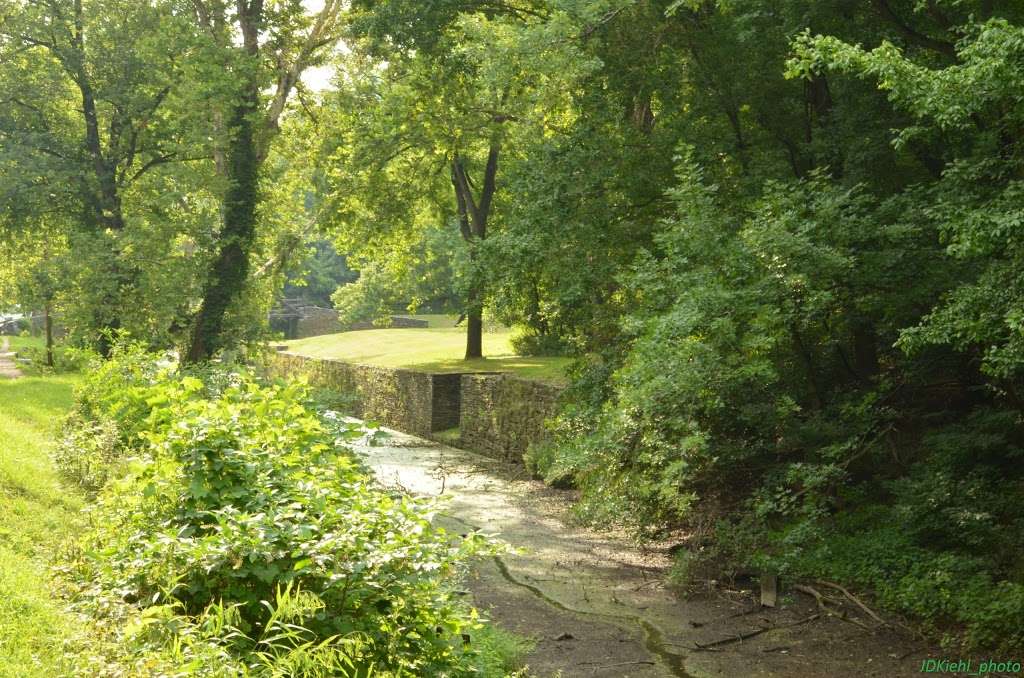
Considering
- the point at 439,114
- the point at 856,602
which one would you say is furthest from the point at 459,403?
→ the point at 856,602

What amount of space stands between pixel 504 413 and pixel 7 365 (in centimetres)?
1347

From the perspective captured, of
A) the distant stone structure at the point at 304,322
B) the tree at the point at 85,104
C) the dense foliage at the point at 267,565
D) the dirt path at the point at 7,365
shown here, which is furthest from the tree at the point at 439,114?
the distant stone structure at the point at 304,322

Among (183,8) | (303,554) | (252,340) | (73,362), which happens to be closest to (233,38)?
(183,8)

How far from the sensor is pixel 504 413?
923 inches

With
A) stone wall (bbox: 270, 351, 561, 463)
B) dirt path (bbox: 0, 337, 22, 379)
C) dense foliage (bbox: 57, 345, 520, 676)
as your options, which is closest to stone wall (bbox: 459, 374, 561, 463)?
stone wall (bbox: 270, 351, 561, 463)

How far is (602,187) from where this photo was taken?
15625 mm

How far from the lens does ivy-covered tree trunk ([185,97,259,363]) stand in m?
25.5

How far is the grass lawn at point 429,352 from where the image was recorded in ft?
86.7

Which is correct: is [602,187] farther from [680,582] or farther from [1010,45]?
[1010,45]

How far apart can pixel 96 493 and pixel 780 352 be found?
8.33 metres

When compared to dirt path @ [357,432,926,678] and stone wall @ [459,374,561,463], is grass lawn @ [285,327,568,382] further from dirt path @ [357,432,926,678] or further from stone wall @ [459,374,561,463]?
dirt path @ [357,432,926,678]

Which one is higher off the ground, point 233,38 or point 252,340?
point 233,38

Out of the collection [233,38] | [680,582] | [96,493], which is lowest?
Answer: [680,582]

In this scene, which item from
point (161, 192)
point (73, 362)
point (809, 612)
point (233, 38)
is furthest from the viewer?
point (233, 38)
